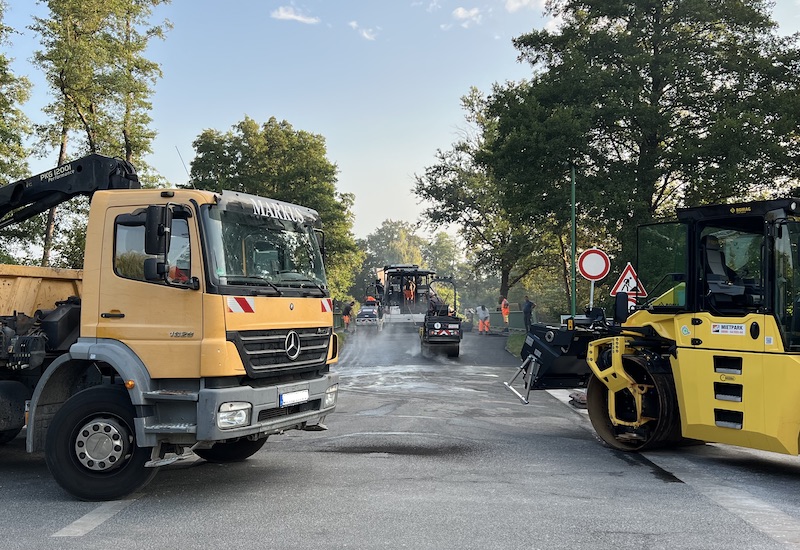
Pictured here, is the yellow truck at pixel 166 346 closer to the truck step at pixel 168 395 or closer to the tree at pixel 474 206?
the truck step at pixel 168 395

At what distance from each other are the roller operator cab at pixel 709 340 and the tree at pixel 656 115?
14.4 m

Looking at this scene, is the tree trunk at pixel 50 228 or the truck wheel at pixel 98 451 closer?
the truck wheel at pixel 98 451

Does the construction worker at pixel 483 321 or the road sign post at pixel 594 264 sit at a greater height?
the road sign post at pixel 594 264

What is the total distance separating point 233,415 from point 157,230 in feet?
5.62

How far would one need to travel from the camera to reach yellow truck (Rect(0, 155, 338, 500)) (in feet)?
20.2

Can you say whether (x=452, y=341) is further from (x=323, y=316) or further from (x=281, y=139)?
(x=281, y=139)

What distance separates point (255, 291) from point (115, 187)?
276 cm

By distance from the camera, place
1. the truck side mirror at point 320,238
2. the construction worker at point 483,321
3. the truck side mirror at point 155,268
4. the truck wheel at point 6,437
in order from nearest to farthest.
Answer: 1. the truck side mirror at point 155,268
2. the truck side mirror at point 320,238
3. the truck wheel at point 6,437
4. the construction worker at point 483,321

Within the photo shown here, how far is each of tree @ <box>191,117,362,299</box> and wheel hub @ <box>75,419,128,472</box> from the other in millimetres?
35051

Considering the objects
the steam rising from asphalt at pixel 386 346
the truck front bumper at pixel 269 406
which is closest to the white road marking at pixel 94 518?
the truck front bumper at pixel 269 406

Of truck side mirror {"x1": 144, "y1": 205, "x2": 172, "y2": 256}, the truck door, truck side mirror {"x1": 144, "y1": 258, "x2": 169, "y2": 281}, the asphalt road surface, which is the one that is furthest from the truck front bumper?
truck side mirror {"x1": 144, "y1": 205, "x2": 172, "y2": 256}

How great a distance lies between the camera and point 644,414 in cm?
850

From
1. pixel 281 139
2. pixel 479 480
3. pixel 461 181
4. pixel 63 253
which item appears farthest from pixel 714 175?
pixel 281 139

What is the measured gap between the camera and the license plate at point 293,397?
6.63 m
